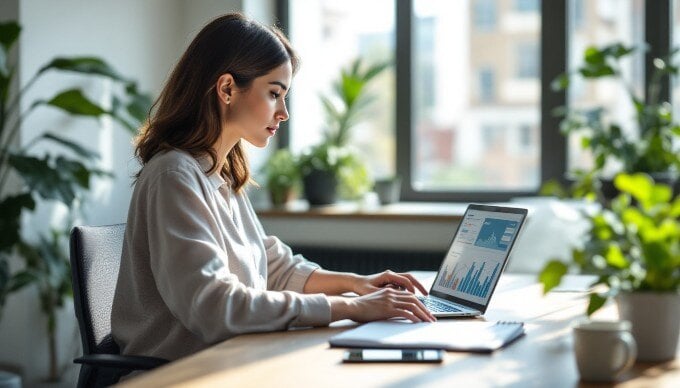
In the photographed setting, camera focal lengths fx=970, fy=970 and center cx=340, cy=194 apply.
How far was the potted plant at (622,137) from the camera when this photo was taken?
361 cm

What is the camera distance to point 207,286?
5.59 ft

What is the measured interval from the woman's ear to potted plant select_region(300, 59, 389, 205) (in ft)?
7.77

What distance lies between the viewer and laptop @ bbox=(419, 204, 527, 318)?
1.90m

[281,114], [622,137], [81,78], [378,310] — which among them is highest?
[81,78]

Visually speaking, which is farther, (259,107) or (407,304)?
(259,107)

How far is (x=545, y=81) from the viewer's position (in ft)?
14.3

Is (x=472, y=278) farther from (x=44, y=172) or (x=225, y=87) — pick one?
(x=44, y=172)

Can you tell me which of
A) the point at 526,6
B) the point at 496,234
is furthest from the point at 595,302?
the point at 526,6

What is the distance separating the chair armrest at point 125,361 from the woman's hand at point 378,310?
340mm

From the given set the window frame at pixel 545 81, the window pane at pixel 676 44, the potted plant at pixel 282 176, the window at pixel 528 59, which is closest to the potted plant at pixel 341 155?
the potted plant at pixel 282 176

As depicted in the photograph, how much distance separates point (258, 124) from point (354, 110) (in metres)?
2.47

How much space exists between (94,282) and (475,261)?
0.77 meters

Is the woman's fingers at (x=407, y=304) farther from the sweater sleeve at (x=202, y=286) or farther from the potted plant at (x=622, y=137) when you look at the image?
the potted plant at (x=622, y=137)

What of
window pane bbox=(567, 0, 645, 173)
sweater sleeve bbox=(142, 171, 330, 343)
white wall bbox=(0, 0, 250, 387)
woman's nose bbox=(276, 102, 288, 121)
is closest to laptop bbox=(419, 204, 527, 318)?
sweater sleeve bbox=(142, 171, 330, 343)
